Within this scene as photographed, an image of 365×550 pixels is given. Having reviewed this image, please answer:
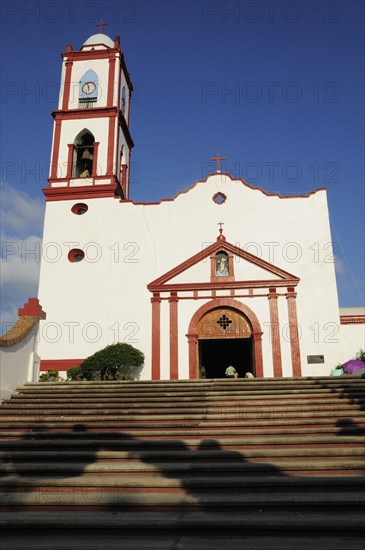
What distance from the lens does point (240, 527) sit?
4.85m

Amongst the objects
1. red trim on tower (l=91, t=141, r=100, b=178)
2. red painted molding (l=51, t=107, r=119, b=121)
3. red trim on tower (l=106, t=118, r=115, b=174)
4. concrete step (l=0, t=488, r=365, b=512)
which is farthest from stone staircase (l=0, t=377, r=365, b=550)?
red painted molding (l=51, t=107, r=119, b=121)

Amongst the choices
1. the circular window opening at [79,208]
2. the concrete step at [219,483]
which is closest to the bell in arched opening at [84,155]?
the circular window opening at [79,208]

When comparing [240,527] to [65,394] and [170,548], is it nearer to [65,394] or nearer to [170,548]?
[170,548]

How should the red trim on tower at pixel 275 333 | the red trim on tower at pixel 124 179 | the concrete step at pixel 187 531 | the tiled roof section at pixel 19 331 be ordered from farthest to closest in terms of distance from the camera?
the red trim on tower at pixel 124 179, the red trim on tower at pixel 275 333, the tiled roof section at pixel 19 331, the concrete step at pixel 187 531

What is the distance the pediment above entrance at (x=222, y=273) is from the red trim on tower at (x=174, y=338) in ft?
1.62

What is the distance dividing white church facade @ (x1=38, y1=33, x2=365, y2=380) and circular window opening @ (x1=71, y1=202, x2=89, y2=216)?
42 millimetres

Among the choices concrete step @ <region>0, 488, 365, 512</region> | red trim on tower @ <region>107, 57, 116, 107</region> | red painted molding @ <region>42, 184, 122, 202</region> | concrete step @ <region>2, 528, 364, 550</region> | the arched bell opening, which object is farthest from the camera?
A: red trim on tower @ <region>107, 57, 116, 107</region>

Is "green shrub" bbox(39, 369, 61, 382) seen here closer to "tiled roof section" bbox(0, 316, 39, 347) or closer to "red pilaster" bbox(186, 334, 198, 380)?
"red pilaster" bbox(186, 334, 198, 380)

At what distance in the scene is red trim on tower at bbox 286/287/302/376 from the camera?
16.4 metres

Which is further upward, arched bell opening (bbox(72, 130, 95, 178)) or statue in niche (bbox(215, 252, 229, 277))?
arched bell opening (bbox(72, 130, 95, 178))

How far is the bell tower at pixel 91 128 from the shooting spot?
64.3ft

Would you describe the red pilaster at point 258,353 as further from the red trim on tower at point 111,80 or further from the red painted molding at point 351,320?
the red trim on tower at point 111,80

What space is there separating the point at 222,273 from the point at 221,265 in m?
0.32

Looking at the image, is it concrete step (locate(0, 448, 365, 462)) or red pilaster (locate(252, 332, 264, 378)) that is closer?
concrete step (locate(0, 448, 365, 462))
